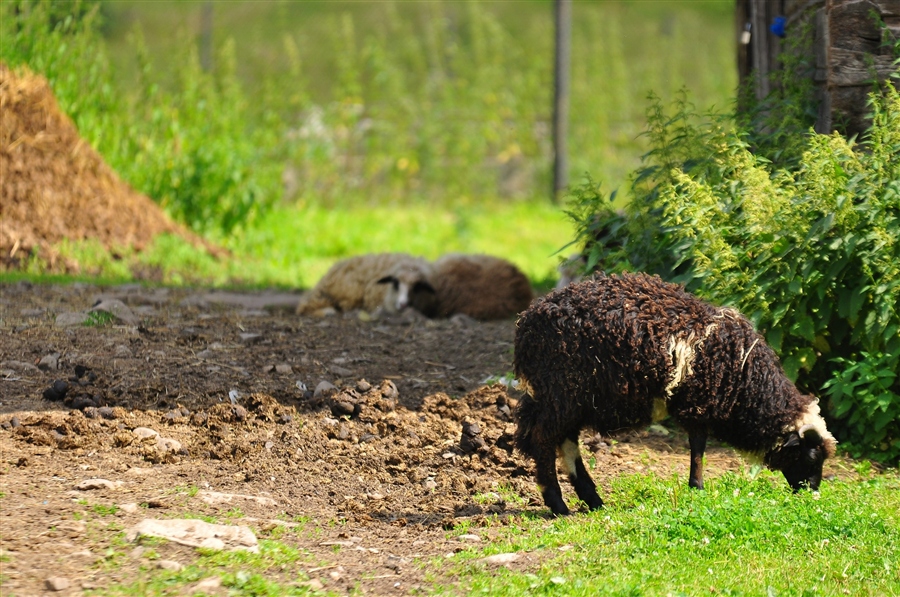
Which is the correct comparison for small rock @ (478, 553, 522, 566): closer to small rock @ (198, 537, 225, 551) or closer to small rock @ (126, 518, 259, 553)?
small rock @ (126, 518, 259, 553)

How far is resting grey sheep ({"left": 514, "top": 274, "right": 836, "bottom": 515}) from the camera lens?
4.55 meters

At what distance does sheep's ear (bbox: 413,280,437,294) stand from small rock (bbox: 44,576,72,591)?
245 inches

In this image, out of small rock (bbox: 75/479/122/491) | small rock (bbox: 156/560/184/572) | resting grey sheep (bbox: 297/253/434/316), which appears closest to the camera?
small rock (bbox: 156/560/184/572)

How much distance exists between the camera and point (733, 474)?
5.27 m

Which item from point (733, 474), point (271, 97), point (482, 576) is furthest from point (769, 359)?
point (271, 97)

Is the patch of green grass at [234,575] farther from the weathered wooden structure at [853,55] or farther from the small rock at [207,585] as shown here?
the weathered wooden structure at [853,55]

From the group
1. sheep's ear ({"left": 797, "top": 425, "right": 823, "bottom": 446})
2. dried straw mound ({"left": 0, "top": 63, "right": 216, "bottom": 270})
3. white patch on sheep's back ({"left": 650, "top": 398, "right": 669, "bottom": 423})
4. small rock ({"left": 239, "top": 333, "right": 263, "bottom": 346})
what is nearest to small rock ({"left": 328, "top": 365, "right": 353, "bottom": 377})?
small rock ({"left": 239, "top": 333, "right": 263, "bottom": 346})

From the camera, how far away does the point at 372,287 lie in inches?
381

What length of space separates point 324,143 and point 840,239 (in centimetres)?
1103

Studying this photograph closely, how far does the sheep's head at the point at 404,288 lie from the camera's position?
937cm

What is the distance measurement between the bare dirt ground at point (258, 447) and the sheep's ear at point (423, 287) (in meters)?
2.02

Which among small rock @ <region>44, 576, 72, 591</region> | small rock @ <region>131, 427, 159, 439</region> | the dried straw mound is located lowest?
small rock @ <region>44, 576, 72, 591</region>

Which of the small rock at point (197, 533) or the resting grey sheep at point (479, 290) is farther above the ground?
the resting grey sheep at point (479, 290)

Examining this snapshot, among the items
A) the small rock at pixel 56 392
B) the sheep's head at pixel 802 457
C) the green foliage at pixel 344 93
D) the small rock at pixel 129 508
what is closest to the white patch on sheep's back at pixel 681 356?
the sheep's head at pixel 802 457
